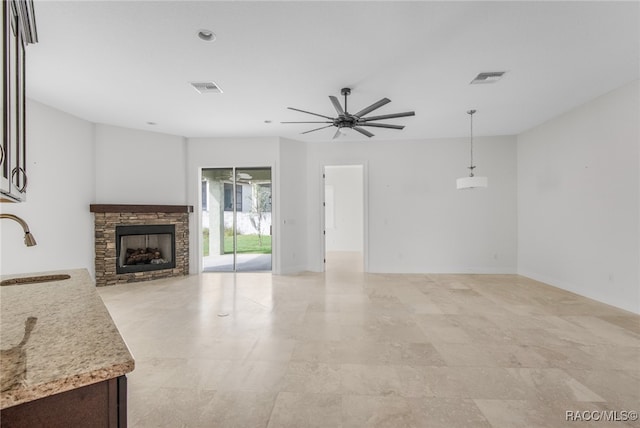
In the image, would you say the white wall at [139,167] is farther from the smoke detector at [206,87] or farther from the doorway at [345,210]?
the doorway at [345,210]

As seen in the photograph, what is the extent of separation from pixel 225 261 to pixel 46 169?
3.81 metres

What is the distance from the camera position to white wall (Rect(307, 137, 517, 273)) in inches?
255

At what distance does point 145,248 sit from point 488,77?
6.70 metres

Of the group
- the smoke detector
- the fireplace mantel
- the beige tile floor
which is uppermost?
the smoke detector

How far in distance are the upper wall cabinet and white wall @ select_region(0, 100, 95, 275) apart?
12.3ft

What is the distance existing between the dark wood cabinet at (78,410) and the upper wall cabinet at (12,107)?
28.2 inches

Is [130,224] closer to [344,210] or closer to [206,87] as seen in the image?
[206,87]

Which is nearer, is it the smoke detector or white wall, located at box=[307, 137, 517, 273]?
the smoke detector

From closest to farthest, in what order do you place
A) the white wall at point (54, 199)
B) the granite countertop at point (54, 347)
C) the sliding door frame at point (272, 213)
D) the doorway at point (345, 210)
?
the granite countertop at point (54, 347)
the white wall at point (54, 199)
the sliding door frame at point (272, 213)
the doorway at point (345, 210)

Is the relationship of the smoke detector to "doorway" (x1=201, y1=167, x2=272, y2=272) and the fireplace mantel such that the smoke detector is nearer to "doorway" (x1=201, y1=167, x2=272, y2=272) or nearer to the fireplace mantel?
"doorway" (x1=201, y1=167, x2=272, y2=272)

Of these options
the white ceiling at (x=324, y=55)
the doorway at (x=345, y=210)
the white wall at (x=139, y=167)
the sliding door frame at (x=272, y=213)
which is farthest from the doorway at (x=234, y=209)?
the doorway at (x=345, y=210)

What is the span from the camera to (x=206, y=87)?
3.94 m

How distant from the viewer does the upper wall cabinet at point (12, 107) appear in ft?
3.26

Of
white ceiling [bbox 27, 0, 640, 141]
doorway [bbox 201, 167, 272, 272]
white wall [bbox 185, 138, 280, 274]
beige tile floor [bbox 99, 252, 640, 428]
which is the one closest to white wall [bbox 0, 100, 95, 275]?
white ceiling [bbox 27, 0, 640, 141]
